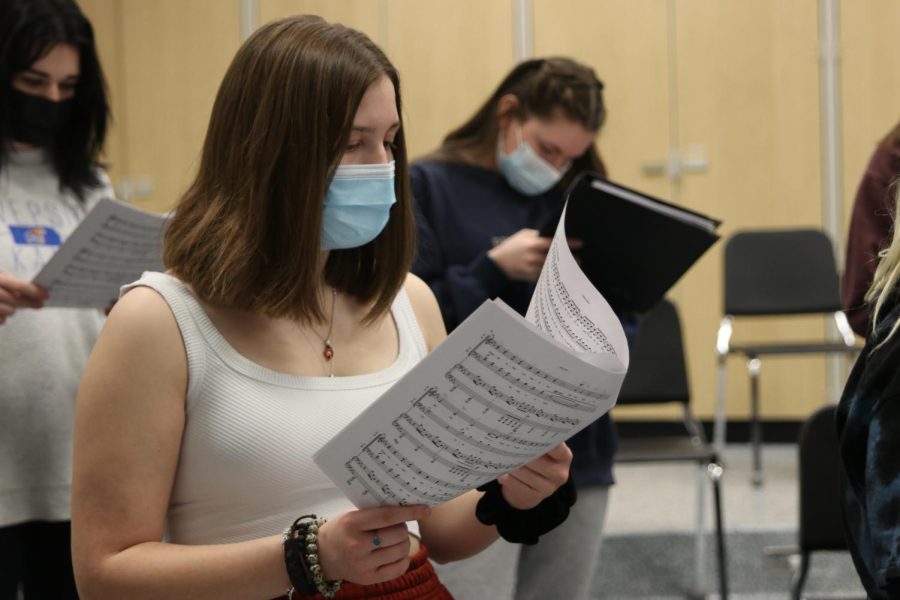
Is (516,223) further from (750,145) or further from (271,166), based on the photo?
(750,145)

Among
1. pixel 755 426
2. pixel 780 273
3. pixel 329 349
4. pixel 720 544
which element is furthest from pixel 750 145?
pixel 329 349

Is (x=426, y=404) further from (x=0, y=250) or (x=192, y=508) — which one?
(x=0, y=250)

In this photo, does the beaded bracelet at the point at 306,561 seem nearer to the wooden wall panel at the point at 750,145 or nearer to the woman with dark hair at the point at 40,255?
the woman with dark hair at the point at 40,255

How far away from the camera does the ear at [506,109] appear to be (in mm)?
2434

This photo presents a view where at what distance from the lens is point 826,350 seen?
4.68m

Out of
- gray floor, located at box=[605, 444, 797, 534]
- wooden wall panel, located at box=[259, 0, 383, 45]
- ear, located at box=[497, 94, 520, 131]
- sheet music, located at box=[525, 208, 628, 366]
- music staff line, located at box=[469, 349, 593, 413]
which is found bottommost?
gray floor, located at box=[605, 444, 797, 534]

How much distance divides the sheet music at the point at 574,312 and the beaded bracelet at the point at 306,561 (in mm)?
323

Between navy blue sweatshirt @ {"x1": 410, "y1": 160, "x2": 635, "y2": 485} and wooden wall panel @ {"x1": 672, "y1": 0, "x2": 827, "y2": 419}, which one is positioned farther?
wooden wall panel @ {"x1": 672, "y1": 0, "x2": 827, "y2": 419}

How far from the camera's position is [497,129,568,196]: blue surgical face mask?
2328 mm

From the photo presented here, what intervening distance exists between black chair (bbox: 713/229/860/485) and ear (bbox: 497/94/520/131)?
2.74 m

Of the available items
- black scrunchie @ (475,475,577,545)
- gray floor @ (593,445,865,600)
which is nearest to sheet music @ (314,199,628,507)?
black scrunchie @ (475,475,577,545)

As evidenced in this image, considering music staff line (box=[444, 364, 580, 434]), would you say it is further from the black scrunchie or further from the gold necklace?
the gold necklace

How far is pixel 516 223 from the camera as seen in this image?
2.38 metres

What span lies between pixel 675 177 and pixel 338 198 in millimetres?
4809
